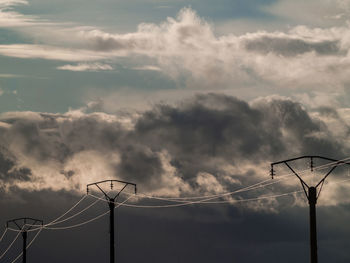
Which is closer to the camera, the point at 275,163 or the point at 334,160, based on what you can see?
the point at 334,160

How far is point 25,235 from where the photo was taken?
12444 centimetres

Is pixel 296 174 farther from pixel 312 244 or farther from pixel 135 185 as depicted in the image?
pixel 135 185

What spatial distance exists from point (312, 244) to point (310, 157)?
7.20 metres

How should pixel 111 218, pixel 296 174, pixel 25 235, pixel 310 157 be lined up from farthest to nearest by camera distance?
1. pixel 25 235
2. pixel 111 218
3. pixel 310 157
4. pixel 296 174

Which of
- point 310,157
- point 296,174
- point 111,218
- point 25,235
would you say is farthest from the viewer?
point 25,235

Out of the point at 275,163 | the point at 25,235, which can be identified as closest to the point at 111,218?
the point at 275,163

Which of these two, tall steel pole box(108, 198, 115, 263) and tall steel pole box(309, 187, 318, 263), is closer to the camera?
tall steel pole box(309, 187, 318, 263)

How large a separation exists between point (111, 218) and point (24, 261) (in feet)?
148

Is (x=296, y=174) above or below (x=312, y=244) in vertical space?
above

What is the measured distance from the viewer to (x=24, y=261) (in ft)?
409

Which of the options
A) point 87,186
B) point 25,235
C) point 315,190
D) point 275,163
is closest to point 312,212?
point 315,190

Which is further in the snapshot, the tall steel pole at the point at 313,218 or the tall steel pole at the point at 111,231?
the tall steel pole at the point at 111,231

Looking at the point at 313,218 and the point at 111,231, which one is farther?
the point at 111,231

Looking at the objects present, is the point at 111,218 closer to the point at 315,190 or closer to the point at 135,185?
the point at 135,185
